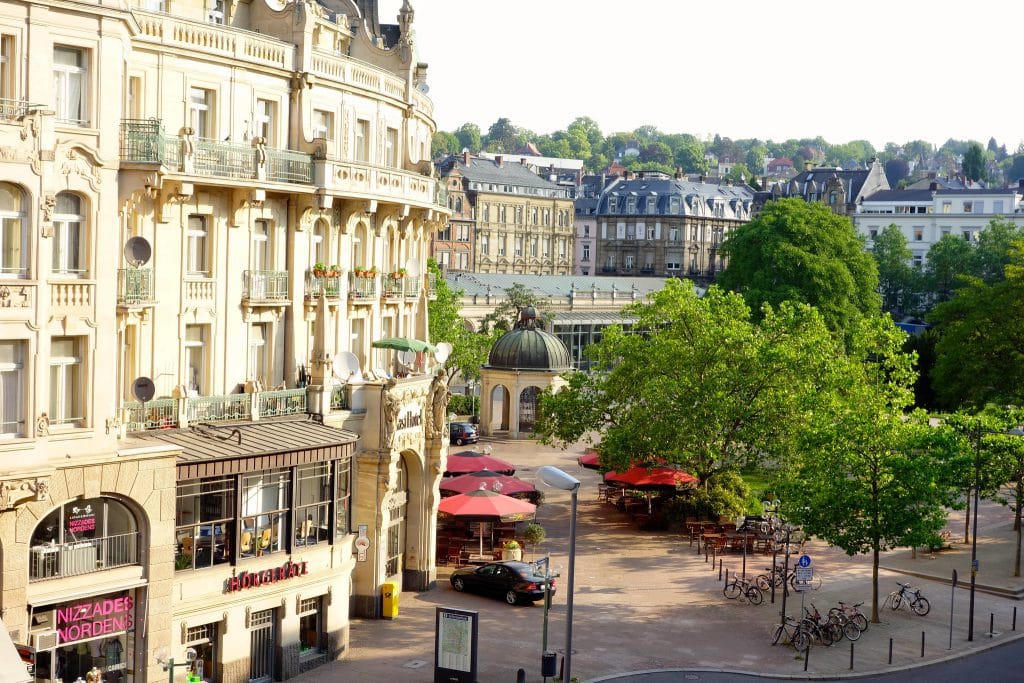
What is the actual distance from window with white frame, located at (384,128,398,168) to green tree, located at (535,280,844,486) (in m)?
16.7

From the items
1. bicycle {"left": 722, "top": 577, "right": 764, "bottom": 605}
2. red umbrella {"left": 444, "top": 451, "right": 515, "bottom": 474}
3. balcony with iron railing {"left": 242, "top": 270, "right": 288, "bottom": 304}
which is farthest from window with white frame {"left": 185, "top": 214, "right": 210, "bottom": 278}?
red umbrella {"left": 444, "top": 451, "right": 515, "bottom": 474}

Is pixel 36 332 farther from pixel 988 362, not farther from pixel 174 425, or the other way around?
pixel 988 362

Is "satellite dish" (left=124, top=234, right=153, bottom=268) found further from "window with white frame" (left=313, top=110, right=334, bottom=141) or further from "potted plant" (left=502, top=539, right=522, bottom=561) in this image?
"potted plant" (left=502, top=539, right=522, bottom=561)

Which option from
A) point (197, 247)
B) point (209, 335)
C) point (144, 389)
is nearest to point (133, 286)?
point (144, 389)

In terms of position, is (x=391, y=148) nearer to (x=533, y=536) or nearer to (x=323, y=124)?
(x=323, y=124)

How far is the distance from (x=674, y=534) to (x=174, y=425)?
28.8m

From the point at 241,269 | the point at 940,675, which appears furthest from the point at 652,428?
the point at 241,269

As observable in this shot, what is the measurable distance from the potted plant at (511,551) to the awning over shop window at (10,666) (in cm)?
2635

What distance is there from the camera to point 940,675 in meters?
40.1

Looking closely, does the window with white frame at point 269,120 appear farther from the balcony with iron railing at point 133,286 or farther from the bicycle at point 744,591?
the bicycle at point 744,591

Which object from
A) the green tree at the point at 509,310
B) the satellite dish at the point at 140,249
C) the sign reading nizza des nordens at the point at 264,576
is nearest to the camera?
the satellite dish at the point at 140,249

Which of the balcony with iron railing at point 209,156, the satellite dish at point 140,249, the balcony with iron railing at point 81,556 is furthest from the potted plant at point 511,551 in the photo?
the satellite dish at point 140,249

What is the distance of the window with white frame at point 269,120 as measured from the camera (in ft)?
130

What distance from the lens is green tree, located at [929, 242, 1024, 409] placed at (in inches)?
2778
